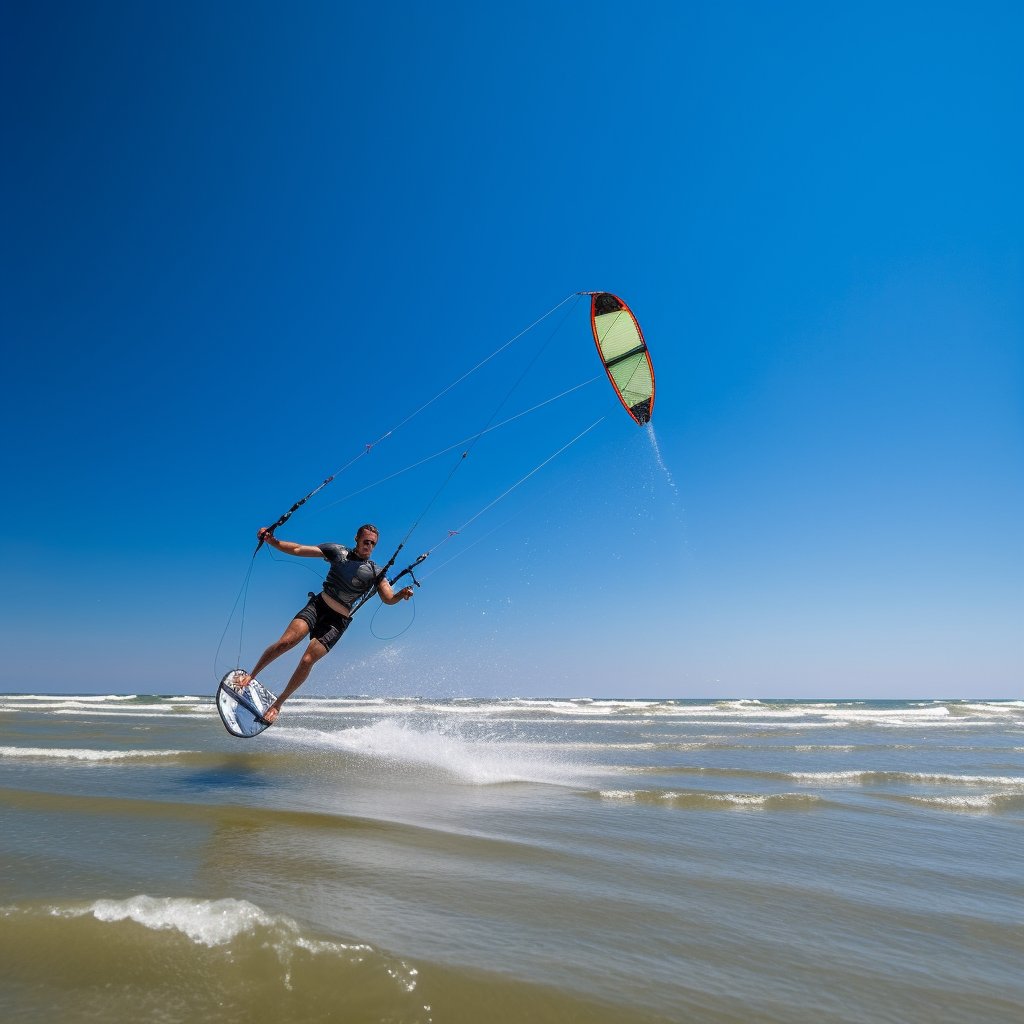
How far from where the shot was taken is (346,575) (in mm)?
9164

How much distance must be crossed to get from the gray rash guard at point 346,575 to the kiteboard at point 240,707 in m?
1.80

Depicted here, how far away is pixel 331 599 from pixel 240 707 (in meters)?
1.99

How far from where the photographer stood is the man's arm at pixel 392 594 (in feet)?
30.7

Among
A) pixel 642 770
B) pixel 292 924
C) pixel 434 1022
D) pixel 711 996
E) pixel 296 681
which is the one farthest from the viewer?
pixel 642 770

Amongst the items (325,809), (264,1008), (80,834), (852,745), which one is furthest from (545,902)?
(852,745)

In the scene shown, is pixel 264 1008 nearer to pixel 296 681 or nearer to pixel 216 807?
pixel 216 807

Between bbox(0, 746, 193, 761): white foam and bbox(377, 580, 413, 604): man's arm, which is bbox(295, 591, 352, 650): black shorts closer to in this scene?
bbox(377, 580, 413, 604): man's arm

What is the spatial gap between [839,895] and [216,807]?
16.6 ft

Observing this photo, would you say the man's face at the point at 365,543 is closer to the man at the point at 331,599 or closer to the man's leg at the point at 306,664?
the man at the point at 331,599

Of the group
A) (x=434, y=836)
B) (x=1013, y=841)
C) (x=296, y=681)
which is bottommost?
(x=1013, y=841)

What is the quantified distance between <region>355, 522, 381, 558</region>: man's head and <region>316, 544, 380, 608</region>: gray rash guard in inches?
4.2

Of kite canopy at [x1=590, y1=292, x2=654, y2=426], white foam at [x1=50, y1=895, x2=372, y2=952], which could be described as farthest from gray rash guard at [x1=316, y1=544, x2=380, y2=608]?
white foam at [x1=50, y1=895, x2=372, y2=952]

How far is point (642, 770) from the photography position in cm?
1020

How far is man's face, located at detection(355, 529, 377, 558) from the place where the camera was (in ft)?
30.5
